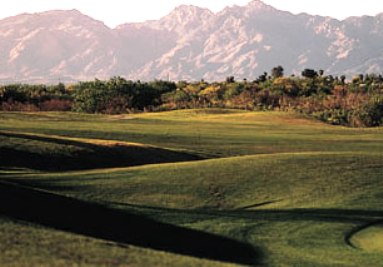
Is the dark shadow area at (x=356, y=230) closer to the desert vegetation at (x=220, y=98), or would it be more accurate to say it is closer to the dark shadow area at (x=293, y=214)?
the dark shadow area at (x=293, y=214)


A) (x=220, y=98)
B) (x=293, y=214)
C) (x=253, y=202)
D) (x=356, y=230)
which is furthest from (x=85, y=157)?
(x=220, y=98)

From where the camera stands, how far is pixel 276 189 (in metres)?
18.0

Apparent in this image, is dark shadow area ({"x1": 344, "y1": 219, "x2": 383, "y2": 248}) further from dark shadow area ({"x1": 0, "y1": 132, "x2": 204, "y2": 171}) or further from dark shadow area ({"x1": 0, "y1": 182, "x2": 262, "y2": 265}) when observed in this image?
dark shadow area ({"x1": 0, "y1": 132, "x2": 204, "y2": 171})

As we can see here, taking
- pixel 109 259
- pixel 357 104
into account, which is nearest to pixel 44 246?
pixel 109 259

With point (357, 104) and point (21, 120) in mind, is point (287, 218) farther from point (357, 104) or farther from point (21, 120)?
point (357, 104)

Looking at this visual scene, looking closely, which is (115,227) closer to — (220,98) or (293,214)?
(293,214)

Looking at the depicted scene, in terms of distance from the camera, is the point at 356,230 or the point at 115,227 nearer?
the point at 115,227

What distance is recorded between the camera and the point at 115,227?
42.1ft

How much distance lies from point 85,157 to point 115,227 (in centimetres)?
1087

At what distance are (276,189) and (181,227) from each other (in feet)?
14.8

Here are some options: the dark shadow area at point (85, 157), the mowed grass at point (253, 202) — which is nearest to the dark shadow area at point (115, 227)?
the mowed grass at point (253, 202)

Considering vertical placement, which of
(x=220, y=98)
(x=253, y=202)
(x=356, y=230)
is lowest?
(x=356, y=230)

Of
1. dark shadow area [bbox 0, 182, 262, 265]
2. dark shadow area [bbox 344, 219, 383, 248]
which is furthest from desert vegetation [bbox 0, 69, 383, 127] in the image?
dark shadow area [bbox 0, 182, 262, 265]

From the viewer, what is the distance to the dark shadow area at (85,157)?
2194 centimetres
